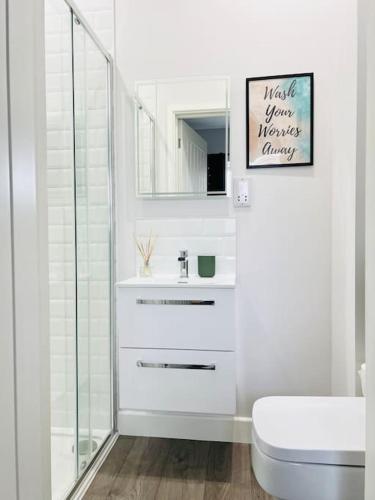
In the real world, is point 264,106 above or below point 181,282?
above

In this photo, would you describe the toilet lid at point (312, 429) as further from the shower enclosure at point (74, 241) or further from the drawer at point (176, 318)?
the shower enclosure at point (74, 241)

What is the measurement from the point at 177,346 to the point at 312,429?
788 millimetres

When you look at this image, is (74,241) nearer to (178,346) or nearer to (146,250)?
(146,250)

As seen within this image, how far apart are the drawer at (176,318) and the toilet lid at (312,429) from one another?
0.47 metres

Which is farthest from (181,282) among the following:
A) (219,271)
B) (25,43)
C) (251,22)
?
(251,22)

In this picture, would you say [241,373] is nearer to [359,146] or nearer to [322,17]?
[359,146]

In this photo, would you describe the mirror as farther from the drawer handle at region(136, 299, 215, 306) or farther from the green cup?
the drawer handle at region(136, 299, 215, 306)

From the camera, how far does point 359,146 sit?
1545 millimetres

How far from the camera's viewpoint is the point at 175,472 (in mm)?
1784

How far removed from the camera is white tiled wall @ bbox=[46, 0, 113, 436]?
176 cm

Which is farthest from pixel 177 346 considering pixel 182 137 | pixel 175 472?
pixel 182 137

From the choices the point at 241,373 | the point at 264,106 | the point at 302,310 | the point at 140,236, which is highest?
the point at 264,106

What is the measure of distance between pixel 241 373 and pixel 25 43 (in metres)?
1.88

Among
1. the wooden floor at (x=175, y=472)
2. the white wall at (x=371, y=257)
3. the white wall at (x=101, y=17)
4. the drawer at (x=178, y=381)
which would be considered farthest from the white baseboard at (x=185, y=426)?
the white wall at (x=101, y=17)
